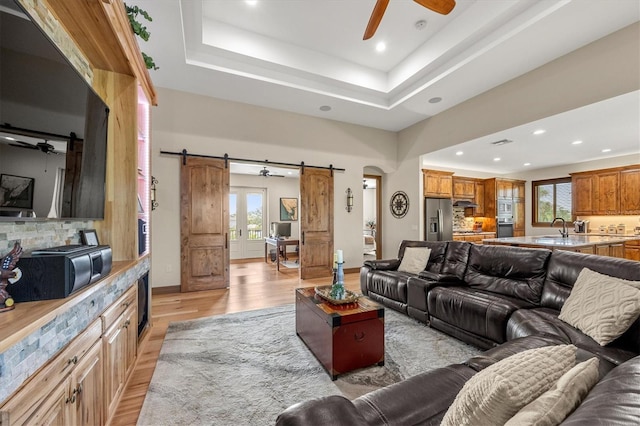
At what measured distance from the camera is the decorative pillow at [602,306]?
65.2 inches

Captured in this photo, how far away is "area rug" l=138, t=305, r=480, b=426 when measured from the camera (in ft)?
5.81

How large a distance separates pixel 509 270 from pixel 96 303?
3555 millimetres

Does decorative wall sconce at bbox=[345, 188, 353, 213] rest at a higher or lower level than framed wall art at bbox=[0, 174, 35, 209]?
higher

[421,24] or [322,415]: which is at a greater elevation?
[421,24]

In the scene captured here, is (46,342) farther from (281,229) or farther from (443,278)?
(281,229)

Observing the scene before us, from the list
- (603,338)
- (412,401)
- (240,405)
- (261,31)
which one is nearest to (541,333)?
(603,338)

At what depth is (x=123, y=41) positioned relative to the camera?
2.02 metres

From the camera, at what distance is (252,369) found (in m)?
2.22

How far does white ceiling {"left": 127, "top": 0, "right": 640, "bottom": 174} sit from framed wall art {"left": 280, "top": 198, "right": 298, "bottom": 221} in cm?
389

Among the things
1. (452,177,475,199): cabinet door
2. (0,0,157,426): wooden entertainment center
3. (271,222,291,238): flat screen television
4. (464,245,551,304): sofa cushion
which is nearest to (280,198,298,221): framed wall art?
(271,222,291,238): flat screen television

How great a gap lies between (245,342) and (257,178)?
249 inches

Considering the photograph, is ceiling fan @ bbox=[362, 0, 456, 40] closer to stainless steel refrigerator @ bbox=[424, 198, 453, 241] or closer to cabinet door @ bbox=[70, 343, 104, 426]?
cabinet door @ bbox=[70, 343, 104, 426]

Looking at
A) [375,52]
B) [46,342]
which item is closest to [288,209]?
[375,52]

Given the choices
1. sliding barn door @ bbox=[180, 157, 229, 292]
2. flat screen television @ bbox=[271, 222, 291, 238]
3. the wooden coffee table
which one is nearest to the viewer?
the wooden coffee table
